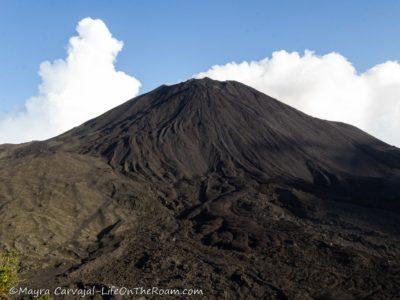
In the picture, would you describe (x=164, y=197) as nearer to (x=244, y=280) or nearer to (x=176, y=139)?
(x=176, y=139)

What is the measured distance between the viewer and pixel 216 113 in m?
70.9

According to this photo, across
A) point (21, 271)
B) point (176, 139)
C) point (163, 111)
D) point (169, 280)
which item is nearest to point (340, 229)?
point (169, 280)

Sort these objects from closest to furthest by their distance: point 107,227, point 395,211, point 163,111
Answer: point 107,227
point 395,211
point 163,111

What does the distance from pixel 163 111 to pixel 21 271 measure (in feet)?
154

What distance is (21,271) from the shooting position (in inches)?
1226

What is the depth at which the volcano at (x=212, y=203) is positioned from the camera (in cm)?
3002

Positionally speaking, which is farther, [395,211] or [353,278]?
→ [395,211]

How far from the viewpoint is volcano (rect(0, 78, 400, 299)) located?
30016 mm

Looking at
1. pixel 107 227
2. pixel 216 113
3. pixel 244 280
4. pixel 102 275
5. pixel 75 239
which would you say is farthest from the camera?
pixel 216 113

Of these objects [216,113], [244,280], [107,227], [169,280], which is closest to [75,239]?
[107,227]

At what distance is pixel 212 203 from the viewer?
151 ft

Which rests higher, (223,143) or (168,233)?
(223,143)

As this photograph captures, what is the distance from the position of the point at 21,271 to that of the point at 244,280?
47.4 ft

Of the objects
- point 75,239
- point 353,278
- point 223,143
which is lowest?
point 353,278
